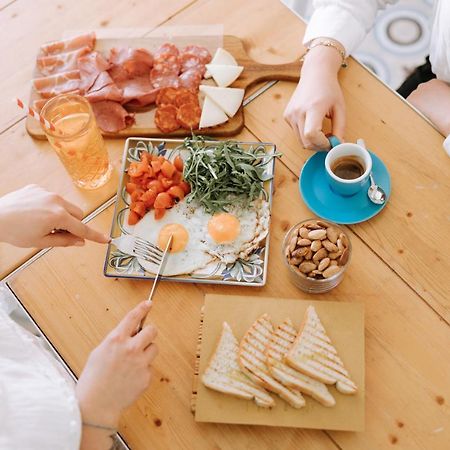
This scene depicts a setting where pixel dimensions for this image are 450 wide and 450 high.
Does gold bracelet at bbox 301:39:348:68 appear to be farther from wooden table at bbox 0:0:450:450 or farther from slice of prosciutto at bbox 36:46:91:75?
slice of prosciutto at bbox 36:46:91:75

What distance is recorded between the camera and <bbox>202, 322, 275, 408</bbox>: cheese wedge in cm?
103

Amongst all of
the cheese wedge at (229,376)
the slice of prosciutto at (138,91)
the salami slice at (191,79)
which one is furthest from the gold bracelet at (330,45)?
the cheese wedge at (229,376)

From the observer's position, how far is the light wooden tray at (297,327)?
39.9 inches

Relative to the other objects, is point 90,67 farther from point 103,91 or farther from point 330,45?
point 330,45

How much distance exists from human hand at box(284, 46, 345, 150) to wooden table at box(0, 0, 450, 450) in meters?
0.06

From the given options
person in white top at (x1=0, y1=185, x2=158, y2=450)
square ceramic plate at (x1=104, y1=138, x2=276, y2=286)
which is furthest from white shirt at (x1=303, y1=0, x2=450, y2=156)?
person in white top at (x1=0, y1=185, x2=158, y2=450)

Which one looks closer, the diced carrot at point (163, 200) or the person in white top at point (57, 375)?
the person in white top at point (57, 375)

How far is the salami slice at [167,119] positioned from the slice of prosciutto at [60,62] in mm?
305

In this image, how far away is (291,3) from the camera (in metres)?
2.14

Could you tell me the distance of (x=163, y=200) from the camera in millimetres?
1230

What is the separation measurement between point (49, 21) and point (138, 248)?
841mm

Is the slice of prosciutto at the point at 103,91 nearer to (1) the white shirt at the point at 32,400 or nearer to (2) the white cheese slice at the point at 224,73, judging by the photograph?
Result: (2) the white cheese slice at the point at 224,73

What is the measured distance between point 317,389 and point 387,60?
1.83 m

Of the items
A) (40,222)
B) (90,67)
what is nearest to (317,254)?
(40,222)
